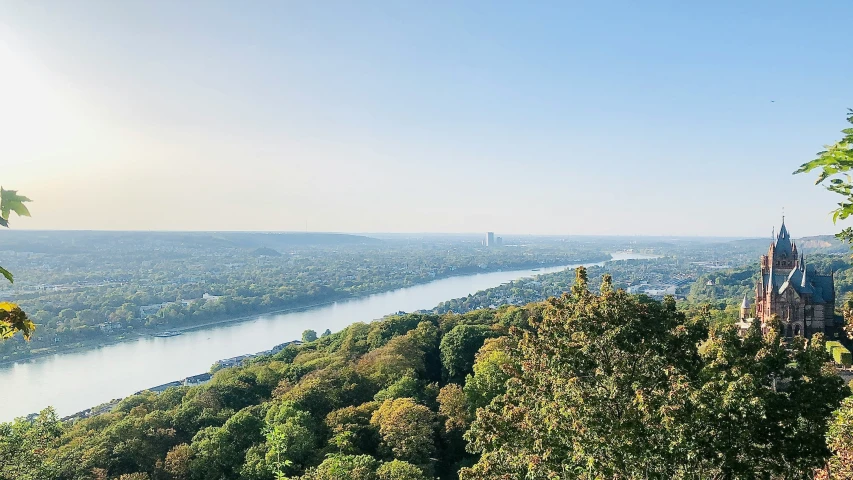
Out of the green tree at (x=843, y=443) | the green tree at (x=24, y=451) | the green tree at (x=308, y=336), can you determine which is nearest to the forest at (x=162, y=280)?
the green tree at (x=24, y=451)

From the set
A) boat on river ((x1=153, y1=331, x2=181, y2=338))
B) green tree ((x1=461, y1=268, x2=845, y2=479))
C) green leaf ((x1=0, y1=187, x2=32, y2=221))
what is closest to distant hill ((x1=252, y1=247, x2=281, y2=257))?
boat on river ((x1=153, y1=331, x2=181, y2=338))

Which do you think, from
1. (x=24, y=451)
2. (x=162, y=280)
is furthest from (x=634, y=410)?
(x=162, y=280)

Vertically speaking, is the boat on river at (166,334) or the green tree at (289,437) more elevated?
the green tree at (289,437)

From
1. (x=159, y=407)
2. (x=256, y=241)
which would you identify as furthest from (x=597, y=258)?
(x=159, y=407)

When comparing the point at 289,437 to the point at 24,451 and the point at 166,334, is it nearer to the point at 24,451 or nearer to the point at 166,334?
the point at 24,451

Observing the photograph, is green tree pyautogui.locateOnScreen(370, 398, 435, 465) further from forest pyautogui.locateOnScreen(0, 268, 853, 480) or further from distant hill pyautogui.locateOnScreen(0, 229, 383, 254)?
distant hill pyautogui.locateOnScreen(0, 229, 383, 254)

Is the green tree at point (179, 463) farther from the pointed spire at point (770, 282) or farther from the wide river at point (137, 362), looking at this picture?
the pointed spire at point (770, 282)
